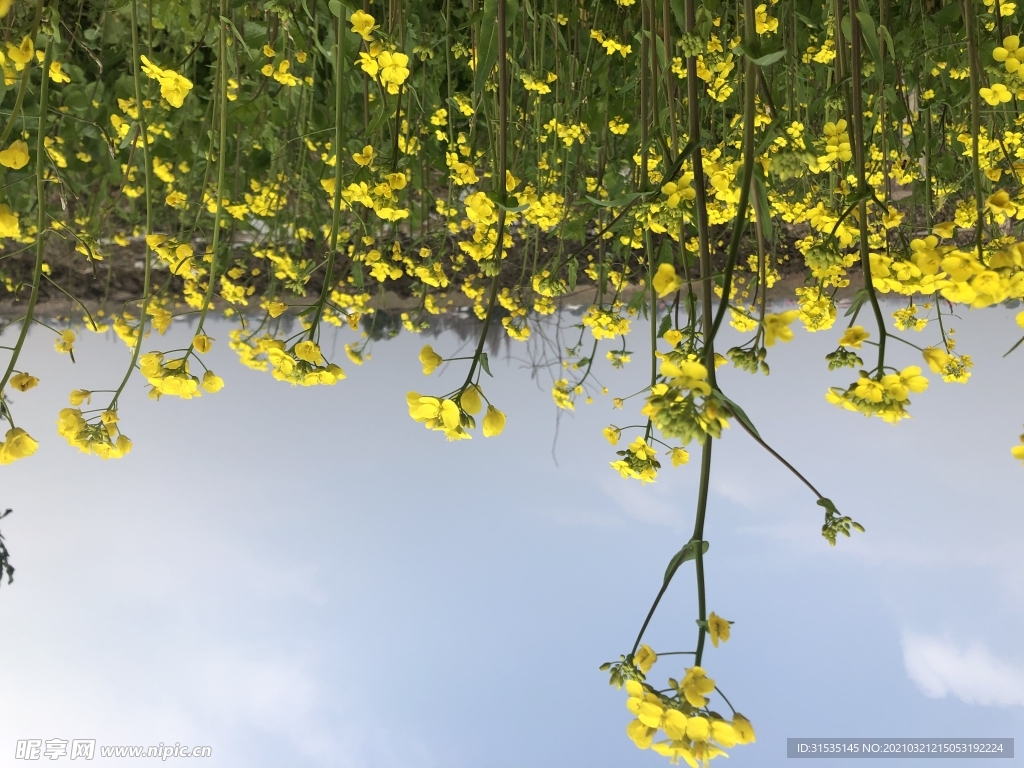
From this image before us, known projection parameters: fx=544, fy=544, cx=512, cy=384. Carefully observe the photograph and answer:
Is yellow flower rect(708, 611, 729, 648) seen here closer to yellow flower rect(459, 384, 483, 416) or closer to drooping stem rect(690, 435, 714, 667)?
drooping stem rect(690, 435, 714, 667)

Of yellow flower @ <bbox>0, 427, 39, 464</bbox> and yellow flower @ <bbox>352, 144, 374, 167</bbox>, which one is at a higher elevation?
yellow flower @ <bbox>352, 144, 374, 167</bbox>

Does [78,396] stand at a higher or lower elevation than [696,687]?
higher

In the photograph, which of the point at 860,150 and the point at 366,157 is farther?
the point at 366,157

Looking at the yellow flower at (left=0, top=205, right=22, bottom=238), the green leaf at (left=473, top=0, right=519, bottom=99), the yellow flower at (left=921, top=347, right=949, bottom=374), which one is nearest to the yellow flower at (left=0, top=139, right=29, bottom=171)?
the yellow flower at (left=0, top=205, right=22, bottom=238)

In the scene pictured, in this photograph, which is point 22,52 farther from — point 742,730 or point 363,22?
point 742,730

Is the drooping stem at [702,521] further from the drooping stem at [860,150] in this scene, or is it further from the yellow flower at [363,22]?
the yellow flower at [363,22]

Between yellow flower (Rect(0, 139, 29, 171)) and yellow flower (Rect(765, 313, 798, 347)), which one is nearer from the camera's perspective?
yellow flower (Rect(765, 313, 798, 347))

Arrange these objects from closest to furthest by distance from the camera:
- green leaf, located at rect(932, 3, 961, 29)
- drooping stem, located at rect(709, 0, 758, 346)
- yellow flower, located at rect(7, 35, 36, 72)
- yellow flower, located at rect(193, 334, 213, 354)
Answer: drooping stem, located at rect(709, 0, 758, 346) → yellow flower, located at rect(7, 35, 36, 72) → yellow flower, located at rect(193, 334, 213, 354) → green leaf, located at rect(932, 3, 961, 29)

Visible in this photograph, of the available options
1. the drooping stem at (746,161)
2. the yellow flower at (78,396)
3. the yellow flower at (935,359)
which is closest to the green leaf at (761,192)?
the drooping stem at (746,161)

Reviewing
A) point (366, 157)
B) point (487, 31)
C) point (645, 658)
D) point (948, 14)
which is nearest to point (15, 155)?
point (366, 157)

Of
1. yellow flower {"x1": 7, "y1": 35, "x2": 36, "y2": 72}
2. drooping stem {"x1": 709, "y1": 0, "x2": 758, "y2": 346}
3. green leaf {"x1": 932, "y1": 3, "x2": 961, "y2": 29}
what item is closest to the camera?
drooping stem {"x1": 709, "y1": 0, "x2": 758, "y2": 346}

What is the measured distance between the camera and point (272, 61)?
874 millimetres

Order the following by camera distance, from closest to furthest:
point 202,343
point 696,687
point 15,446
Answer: point 696,687
point 15,446
point 202,343

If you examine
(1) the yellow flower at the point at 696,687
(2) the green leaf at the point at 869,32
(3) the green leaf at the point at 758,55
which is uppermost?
(2) the green leaf at the point at 869,32
